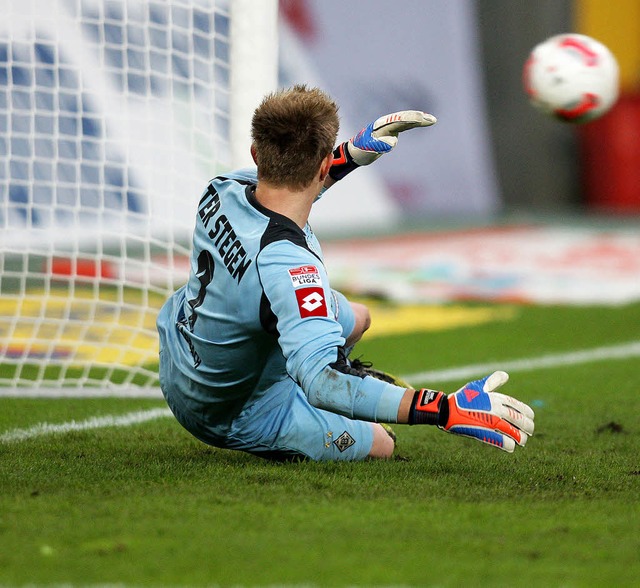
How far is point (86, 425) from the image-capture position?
4.46 m

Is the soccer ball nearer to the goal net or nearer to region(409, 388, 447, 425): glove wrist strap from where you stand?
the goal net

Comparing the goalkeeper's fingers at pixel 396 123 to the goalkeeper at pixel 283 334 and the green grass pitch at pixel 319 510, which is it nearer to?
the goalkeeper at pixel 283 334

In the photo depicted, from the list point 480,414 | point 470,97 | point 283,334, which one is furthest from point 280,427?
point 470,97

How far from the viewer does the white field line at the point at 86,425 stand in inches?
166

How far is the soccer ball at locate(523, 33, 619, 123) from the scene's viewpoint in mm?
5648

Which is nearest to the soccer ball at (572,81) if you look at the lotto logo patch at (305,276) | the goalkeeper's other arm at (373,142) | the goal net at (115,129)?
the goal net at (115,129)

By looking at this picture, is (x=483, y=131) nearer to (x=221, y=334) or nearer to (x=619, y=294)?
A: (x=619, y=294)

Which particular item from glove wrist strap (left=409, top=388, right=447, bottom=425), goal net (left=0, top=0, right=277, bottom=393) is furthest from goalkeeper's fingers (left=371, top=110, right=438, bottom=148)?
goal net (left=0, top=0, right=277, bottom=393)

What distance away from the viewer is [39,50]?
19.0 ft

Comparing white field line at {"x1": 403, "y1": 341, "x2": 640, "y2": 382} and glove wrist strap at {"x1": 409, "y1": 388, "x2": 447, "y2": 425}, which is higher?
glove wrist strap at {"x1": 409, "y1": 388, "x2": 447, "y2": 425}

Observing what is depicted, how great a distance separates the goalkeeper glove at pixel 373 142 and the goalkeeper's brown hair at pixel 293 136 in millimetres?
580

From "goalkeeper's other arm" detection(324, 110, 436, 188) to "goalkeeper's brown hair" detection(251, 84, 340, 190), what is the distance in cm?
58

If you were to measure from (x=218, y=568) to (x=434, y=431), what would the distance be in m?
2.13

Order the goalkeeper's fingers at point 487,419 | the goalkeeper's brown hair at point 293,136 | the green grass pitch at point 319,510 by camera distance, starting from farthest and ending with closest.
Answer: the goalkeeper's brown hair at point 293,136 → the goalkeeper's fingers at point 487,419 → the green grass pitch at point 319,510
